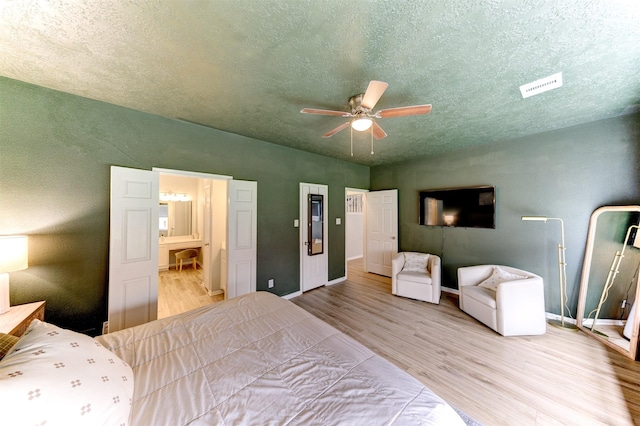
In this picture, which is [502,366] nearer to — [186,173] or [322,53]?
[322,53]

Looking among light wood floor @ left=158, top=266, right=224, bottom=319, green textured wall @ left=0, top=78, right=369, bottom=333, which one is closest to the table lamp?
green textured wall @ left=0, top=78, right=369, bottom=333

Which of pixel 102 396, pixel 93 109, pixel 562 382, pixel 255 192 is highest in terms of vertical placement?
pixel 93 109

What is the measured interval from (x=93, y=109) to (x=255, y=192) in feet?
6.39

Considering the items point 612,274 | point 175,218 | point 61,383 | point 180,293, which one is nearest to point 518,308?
point 612,274

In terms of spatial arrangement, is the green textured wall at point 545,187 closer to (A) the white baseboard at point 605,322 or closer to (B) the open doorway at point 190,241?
(A) the white baseboard at point 605,322

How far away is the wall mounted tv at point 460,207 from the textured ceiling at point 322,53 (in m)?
1.45

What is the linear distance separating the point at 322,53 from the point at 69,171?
8.95 feet

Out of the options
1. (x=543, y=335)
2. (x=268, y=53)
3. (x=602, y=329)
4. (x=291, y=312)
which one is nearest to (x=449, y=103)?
(x=268, y=53)

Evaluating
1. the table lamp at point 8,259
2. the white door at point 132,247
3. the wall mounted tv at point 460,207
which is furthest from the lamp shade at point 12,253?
the wall mounted tv at point 460,207

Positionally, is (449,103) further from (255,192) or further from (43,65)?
(43,65)

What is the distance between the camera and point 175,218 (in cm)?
576

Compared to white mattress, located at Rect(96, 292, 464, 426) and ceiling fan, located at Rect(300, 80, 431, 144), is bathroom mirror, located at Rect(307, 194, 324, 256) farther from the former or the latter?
white mattress, located at Rect(96, 292, 464, 426)

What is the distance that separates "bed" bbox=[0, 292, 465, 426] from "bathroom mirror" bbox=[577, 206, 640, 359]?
3399 millimetres

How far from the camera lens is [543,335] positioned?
105 inches
